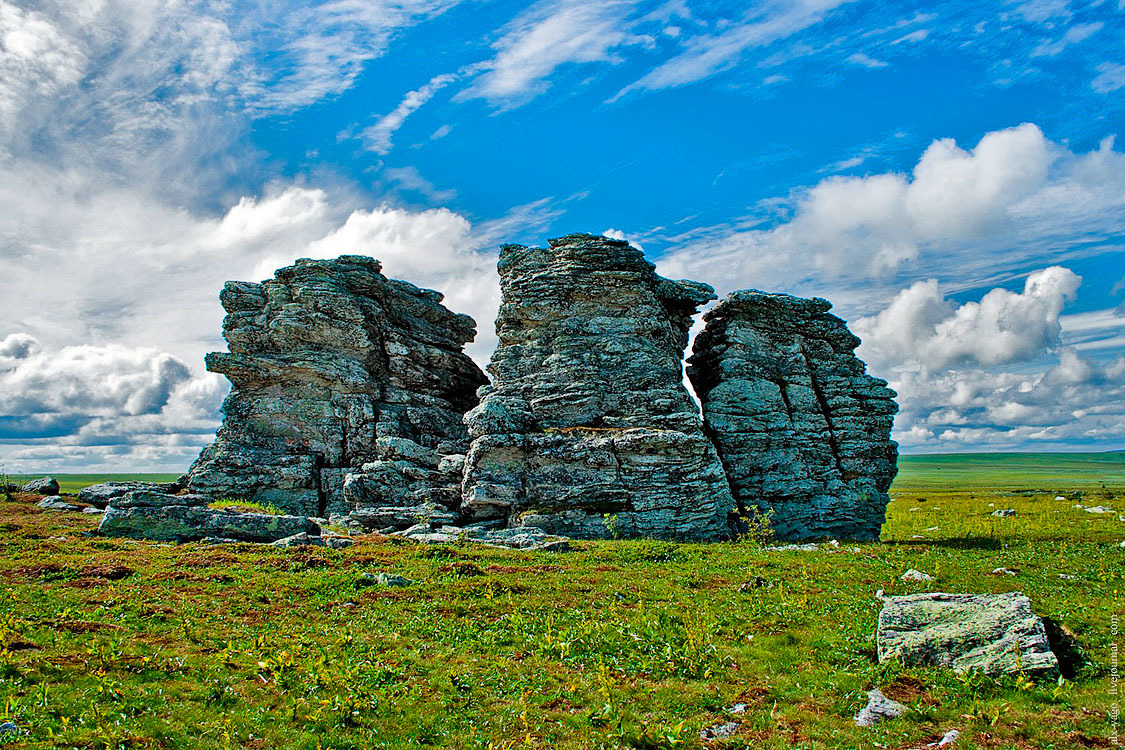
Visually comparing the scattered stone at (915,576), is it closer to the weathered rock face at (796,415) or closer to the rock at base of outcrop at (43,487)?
the weathered rock face at (796,415)

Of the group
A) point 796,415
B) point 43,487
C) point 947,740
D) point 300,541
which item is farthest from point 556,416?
point 43,487

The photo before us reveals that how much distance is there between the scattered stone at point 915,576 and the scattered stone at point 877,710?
13.8 meters

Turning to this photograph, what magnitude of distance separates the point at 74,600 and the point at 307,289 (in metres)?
49.5

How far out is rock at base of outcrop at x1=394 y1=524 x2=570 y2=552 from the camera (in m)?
39.3

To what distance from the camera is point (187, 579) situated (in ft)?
89.6

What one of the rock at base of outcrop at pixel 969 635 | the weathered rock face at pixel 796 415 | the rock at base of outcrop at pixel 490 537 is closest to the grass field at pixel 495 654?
the rock at base of outcrop at pixel 969 635

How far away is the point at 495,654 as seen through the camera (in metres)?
19.5

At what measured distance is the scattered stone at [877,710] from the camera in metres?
14.7

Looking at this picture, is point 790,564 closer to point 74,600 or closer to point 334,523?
point 74,600

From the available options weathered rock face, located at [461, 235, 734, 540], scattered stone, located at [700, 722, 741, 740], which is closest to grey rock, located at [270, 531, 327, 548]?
weathered rock face, located at [461, 235, 734, 540]

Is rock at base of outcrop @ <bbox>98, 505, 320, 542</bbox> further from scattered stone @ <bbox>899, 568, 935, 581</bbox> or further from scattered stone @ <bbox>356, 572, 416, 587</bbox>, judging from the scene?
scattered stone @ <bbox>899, 568, 935, 581</bbox>

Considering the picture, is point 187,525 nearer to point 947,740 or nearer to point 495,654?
point 495,654

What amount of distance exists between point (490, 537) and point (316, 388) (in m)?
32.8

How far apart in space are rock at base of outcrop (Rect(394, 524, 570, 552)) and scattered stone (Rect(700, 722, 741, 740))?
23791 mm
